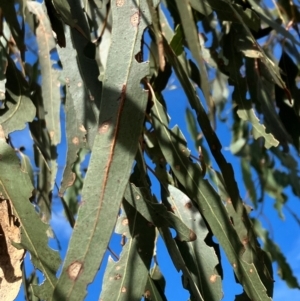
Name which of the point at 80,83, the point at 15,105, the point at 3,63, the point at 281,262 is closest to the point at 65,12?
the point at 80,83

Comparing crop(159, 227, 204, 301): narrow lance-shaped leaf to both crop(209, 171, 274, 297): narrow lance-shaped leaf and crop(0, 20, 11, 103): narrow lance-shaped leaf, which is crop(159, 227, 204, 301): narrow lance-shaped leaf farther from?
crop(0, 20, 11, 103): narrow lance-shaped leaf

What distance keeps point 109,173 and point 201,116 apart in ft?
1.00

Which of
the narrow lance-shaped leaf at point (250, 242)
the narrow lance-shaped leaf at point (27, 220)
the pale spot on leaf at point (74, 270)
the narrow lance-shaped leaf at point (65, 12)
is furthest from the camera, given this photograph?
the narrow lance-shaped leaf at point (250, 242)

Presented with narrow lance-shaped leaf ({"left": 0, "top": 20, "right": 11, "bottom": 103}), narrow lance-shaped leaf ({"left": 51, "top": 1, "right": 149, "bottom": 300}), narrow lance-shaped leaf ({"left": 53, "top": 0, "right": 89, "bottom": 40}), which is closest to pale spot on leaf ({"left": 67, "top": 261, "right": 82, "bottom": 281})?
narrow lance-shaped leaf ({"left": 51, "top": 1, "right": 149, "bottom": 300})

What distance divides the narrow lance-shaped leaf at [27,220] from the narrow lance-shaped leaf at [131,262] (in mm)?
90

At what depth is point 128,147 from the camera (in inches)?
27.5

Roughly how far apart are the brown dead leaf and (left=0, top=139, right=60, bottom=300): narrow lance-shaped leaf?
0.6 inches

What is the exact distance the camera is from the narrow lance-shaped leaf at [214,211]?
86 centimetres

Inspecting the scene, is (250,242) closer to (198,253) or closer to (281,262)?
(198,253)

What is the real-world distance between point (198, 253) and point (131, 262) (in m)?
0.11

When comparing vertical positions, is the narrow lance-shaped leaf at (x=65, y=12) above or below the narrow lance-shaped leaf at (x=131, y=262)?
above

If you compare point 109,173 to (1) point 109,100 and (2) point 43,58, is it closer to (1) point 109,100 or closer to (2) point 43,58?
(1) point 109,100

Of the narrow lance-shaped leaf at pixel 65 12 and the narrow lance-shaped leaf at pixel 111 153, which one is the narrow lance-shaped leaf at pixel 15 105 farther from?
the narrow lance-shaped leaf at pixel 111 153

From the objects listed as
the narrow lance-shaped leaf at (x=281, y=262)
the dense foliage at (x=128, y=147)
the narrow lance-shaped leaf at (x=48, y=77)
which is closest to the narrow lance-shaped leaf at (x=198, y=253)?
the dense foliage at (x=128, y=147)
